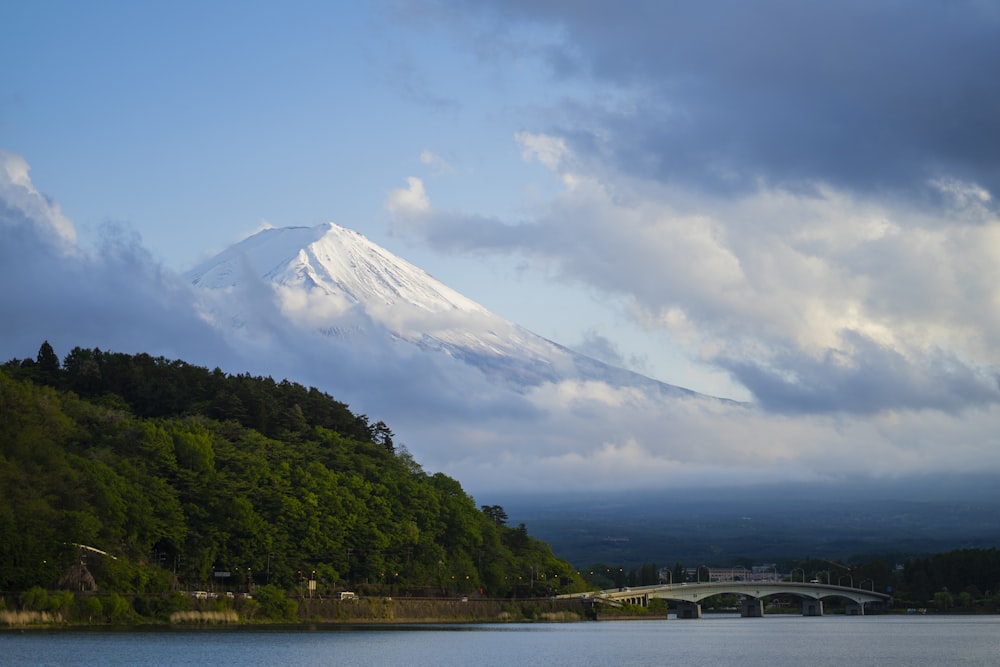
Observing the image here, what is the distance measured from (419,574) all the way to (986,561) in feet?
348

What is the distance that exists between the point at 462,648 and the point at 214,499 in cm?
3297

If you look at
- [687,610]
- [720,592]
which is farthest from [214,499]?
[687,610]

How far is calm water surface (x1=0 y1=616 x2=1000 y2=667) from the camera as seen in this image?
212 ft

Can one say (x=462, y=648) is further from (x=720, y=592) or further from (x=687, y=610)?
(x=687, y=610)

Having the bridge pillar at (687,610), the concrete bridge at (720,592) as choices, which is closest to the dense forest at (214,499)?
the concrete bridge at (720,592)

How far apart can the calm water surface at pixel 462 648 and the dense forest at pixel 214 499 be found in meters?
9.43

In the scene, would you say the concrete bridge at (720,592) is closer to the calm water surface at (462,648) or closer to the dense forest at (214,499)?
the dense forest at (214,499)

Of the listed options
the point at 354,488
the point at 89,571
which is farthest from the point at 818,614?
the point at 89,571

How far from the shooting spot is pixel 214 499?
106m

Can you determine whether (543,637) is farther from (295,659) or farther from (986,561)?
(986,561)

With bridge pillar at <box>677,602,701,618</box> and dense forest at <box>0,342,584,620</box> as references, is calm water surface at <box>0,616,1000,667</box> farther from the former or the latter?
bridge pillar at <box>677,602,701,618</box>

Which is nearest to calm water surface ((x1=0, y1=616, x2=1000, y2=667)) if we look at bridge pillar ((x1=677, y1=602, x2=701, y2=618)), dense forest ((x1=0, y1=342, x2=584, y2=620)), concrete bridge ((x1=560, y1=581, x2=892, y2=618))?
dense forest ((x1=0, y1=342, x2=584, y2=620))

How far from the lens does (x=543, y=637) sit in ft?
326

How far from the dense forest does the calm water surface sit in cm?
943
